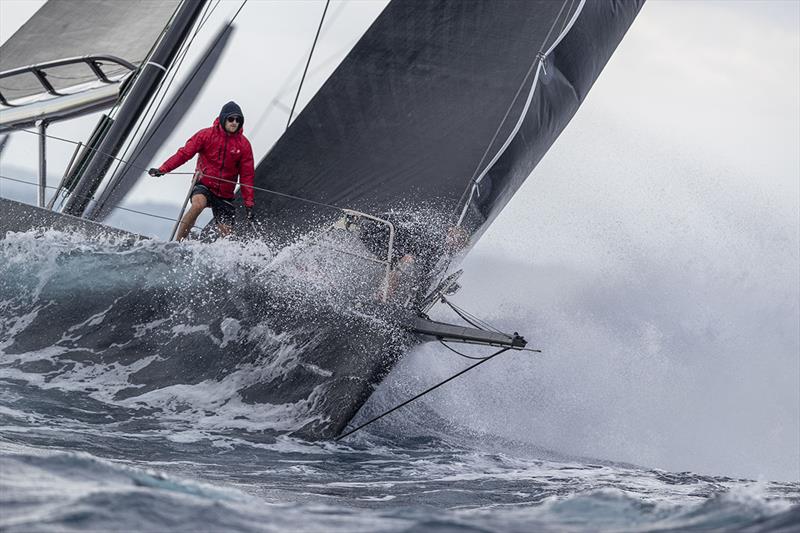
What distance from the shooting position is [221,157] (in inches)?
239

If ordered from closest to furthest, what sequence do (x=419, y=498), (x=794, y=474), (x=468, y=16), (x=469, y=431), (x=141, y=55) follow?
1. (x=419, y=498)
2. (x=468, y=16)
3. (x=469, y=431)
4. (x=141, y=55)
5. (x=794, y=474)

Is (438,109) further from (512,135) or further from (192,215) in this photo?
(192,215)

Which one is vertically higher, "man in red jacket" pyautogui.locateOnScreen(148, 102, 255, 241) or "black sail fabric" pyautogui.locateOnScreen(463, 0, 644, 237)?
"black sail fabric" pyautogui.locateOnScreen(463, 0, 644, 237)

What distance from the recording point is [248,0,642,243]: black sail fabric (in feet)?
19.1

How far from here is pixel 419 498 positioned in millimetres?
4145

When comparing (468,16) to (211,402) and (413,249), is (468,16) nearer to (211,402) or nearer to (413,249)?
(413,249)

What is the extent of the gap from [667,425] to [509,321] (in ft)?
4.84

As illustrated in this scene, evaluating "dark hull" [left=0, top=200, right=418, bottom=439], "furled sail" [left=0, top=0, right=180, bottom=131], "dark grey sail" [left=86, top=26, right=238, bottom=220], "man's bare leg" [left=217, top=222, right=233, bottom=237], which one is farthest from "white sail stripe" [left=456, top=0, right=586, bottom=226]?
"furled sail" [left=0, top=0, right=180, bottom=131]

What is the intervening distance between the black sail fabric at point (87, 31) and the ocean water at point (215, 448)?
1999 millimetres

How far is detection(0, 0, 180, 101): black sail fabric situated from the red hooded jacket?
1.71 meters

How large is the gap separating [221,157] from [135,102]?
91cm

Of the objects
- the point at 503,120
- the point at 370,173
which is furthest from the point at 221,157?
the point at 503,120

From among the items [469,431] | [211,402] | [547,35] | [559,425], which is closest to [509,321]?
[559,425]

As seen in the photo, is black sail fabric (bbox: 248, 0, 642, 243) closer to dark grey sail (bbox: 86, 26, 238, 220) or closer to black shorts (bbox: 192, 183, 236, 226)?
black shorts (bbox: 192, 183, 236, 226)
